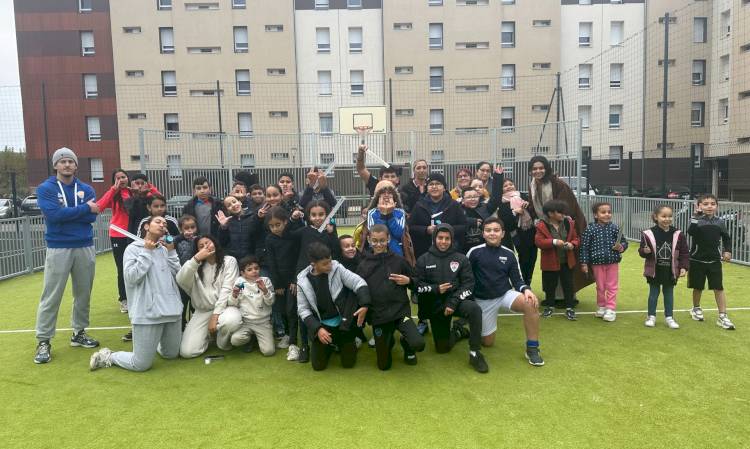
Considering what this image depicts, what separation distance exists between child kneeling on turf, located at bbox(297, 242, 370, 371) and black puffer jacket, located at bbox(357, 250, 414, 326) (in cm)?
10

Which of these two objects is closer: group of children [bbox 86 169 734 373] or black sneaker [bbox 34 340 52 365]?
group of children [bbox 86 169 734 373]

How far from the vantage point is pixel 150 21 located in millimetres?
27094

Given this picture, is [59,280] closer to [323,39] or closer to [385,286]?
[385,286]

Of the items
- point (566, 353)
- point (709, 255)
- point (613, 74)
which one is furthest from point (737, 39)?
point (566, 353)

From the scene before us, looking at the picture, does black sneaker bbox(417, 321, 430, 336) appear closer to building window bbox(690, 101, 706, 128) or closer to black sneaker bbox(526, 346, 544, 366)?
black sneaker bbox(526, 346, 544, 366)

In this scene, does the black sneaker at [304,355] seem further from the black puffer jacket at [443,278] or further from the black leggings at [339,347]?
the black puffer jacket at [443,278]

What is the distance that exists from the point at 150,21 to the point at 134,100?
4.26 m

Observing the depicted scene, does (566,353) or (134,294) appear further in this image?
(566,353)

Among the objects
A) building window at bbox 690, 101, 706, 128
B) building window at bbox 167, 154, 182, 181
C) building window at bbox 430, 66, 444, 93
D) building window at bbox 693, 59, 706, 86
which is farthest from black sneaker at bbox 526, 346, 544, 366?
building window at bbox 693, 59, 706, 86

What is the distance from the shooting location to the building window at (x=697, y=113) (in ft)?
93.5

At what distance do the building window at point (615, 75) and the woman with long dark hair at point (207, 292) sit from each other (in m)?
28.9

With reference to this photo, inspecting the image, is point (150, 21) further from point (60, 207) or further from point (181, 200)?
point (60, 207)

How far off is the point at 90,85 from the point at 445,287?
2977cm

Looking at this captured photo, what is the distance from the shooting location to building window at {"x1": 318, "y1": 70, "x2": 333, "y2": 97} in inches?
1078
